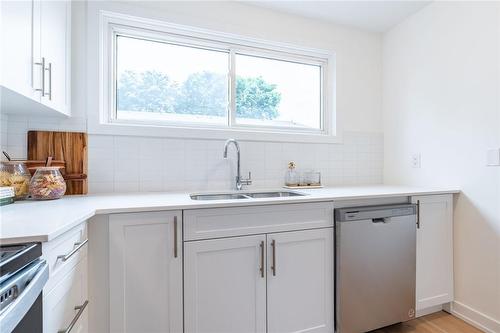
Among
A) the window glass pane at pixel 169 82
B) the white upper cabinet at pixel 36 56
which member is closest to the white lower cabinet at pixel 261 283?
the white upper cabinet at pixel 36 56

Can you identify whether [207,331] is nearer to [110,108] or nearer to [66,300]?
[66,300]

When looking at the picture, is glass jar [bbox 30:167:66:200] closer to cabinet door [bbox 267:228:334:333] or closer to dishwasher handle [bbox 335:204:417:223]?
cabinet door [bbox 267:228:334:333]

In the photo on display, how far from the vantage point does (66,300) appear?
0.95 m

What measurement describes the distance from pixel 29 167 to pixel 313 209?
1.65 metres

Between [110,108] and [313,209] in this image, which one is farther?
[110,108]

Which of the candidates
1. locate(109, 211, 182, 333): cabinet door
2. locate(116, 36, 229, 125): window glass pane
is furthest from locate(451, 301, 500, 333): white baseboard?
locate(116, 36, 229, 125): window glass pane

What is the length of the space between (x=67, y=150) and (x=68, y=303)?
99 centimetres

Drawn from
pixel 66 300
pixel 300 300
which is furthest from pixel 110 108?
pixel 300 300

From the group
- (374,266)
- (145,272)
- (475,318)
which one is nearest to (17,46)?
(145,272)

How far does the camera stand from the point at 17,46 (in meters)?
1.00

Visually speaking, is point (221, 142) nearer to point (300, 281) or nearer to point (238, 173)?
point (238, 173)

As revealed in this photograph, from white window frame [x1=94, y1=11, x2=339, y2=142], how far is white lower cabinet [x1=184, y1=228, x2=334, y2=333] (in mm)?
911

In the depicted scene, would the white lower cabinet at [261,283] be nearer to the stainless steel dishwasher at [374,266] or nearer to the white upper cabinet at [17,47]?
the stainless steel dishwasher at [374,266]

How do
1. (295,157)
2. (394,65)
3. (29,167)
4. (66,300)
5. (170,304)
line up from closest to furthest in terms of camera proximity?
(66,300) < (170,304) < (29,167) < (295,157) < (394,65)
